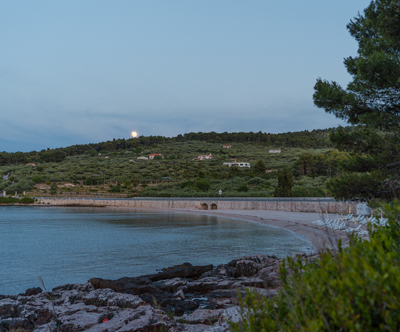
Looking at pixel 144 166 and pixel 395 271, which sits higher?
pixel 144 166

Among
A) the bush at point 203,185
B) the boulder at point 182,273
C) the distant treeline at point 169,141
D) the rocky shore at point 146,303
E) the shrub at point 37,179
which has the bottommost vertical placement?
the boulder at point 182,273

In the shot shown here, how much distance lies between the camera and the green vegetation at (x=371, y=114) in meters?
9.42

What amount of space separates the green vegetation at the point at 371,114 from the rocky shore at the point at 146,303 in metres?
3.87

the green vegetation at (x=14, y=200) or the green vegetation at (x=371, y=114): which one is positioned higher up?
the green vegetation at (x=371, y=114)

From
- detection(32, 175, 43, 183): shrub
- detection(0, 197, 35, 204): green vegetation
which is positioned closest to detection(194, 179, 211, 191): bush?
detection(0, 197, 35, 204): green vegetation

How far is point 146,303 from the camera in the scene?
682cm

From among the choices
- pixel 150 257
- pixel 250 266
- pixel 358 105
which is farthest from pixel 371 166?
pixel 150 257

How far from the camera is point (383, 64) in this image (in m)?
8.94

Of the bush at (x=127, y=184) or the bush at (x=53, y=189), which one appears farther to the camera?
the bush at (x=127, y=184)

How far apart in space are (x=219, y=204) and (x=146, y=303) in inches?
1409

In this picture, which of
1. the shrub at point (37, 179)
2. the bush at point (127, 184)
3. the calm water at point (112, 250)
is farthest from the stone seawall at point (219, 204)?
the shrub at point (37, 179)

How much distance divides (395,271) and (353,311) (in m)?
0.29

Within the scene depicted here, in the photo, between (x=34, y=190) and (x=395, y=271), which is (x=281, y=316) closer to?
(x=395, y=271)

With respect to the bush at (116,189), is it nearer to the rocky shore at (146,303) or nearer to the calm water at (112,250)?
the calm water at (112,250)
